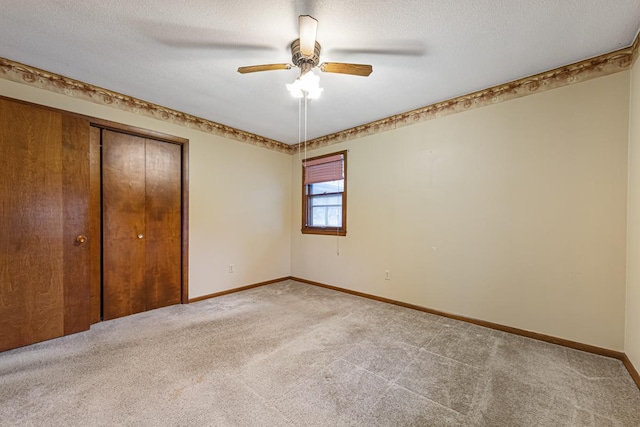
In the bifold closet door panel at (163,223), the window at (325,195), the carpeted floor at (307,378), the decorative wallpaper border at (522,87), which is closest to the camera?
the carpeted floor at (307,378)

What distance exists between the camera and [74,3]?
1659mm

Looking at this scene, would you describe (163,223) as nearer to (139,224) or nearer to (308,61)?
(139,224)

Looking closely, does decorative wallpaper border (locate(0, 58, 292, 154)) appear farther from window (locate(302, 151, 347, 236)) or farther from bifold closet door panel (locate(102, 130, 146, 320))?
window (locate(302, 151, 347, 236))

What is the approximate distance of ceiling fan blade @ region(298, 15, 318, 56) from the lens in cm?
160

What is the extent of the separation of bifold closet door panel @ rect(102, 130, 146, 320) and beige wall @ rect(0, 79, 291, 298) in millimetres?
353

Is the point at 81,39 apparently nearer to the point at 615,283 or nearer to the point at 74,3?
the point at 74,3

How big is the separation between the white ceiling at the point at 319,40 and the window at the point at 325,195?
4.76 ft

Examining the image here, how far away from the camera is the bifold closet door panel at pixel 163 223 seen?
3223mm

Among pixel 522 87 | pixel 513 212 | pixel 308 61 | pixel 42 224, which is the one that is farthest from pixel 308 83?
pixel 42 224

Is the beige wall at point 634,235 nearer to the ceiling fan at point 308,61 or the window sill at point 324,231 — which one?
the ceiling fan at point 308,61

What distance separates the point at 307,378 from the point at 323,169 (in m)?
3.17

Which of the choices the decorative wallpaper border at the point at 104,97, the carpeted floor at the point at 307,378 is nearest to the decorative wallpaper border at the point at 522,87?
the decorative wallpaper border at the point at 104,97

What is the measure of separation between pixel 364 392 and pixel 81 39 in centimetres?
332

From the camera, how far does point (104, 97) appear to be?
2820mm
